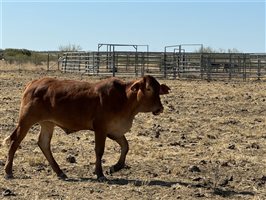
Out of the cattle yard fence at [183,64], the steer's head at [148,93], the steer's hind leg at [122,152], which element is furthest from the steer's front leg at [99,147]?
the cattle yard fence at [183,64]

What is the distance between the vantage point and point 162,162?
8641mm

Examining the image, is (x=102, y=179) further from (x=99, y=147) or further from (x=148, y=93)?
(x=148, y=93)

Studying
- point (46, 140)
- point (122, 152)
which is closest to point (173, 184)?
point (122, 152)

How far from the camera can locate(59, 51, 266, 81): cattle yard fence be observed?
32.7 metres

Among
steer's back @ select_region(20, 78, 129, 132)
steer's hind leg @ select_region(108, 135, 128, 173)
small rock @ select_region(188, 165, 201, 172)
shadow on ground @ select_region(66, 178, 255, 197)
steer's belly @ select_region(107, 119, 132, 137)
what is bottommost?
shadow on ground @ select_region(66, 178, 255, 197)

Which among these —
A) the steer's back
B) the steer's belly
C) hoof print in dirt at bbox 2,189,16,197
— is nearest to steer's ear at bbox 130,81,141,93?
the steer's back

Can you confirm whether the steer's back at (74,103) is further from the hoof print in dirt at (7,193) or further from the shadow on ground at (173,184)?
the hoof print in dirt at (7,193)

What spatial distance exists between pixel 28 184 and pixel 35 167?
1102 mm

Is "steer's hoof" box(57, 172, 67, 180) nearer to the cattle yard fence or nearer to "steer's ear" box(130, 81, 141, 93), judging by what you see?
Result: "steer's ear" box(130, 81, 141, 93)

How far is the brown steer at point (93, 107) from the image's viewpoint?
24.0ft

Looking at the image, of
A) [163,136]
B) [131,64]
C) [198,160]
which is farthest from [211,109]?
[131,64]

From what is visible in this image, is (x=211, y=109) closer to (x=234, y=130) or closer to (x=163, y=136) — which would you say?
(x=234, y=130)

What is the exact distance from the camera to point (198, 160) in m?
8.82

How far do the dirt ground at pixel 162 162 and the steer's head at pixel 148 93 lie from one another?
3.29 ft
